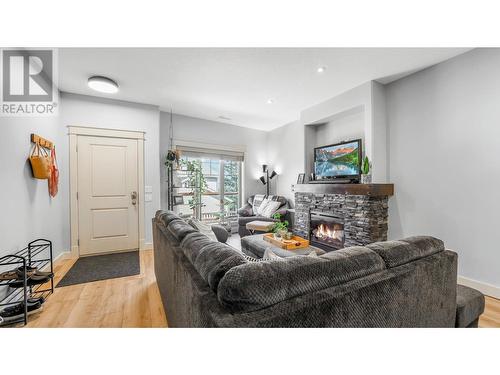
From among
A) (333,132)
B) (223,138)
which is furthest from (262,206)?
(333,132)

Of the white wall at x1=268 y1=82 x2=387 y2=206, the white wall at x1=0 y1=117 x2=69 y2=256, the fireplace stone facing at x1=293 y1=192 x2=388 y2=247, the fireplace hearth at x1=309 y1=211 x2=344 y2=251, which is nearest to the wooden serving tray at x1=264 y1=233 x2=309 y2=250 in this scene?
the fireplace stone facing at x1=293 y1=192 x2=388 y2=247

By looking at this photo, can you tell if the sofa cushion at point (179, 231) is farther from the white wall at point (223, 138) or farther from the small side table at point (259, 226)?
the white wall at point (223, 138)

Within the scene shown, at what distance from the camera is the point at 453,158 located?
2395mm

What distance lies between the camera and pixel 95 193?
342 cm

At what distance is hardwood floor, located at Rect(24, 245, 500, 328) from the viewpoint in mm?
1728

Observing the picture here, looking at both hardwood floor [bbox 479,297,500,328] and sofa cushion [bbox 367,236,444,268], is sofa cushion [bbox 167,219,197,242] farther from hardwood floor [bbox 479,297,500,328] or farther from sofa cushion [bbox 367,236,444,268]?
hardwood floor [bbox 479,297,500,328]

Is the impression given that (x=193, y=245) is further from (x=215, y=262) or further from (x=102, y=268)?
(x=102, y=268)

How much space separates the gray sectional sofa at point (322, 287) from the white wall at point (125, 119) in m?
2.87

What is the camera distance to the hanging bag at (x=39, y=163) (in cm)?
236

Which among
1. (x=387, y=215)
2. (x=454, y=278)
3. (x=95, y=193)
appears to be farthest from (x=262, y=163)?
(x=454, y=278)

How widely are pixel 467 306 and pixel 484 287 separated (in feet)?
4.68
